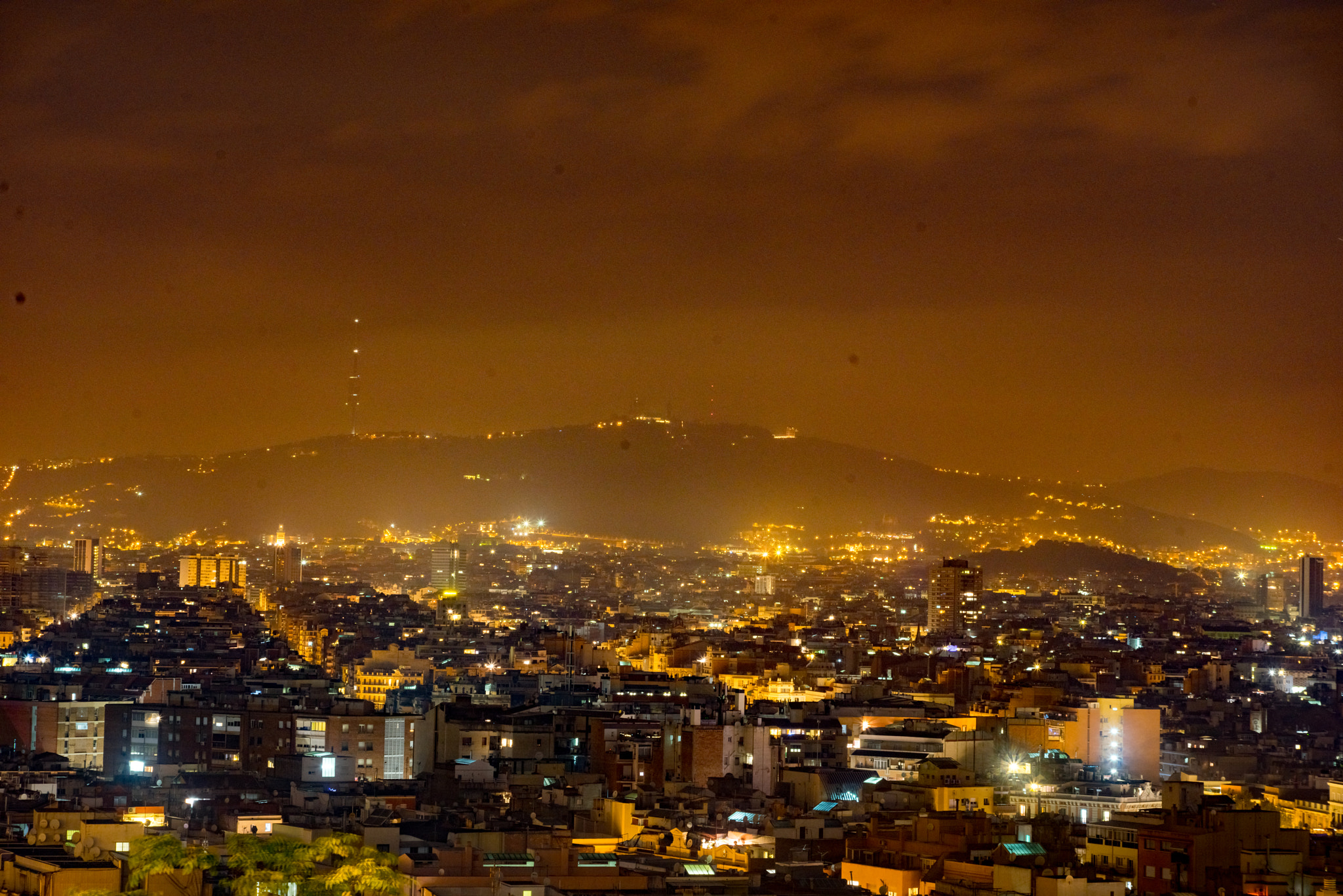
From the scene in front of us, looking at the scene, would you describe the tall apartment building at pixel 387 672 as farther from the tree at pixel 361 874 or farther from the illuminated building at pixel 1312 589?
the illuminated building at pixel 1312 589

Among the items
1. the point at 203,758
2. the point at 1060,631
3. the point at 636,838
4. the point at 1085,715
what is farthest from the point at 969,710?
the point at 1060,631

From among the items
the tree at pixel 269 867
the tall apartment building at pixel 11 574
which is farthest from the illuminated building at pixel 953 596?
the tree at pixel 269 867

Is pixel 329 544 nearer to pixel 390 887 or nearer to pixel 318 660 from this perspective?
pixel 318 660

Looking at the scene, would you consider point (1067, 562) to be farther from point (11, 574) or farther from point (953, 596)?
point (11, 574)

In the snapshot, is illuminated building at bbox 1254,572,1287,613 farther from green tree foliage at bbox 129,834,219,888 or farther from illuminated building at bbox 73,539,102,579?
green tree foliage at bbox 129,834,219,888

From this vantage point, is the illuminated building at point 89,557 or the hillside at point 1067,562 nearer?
the illuminated building at point 89,557
